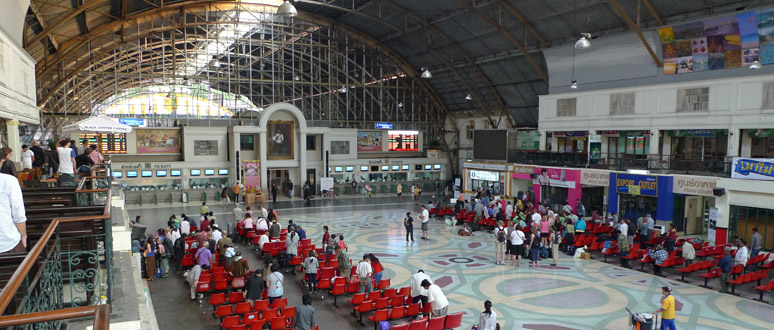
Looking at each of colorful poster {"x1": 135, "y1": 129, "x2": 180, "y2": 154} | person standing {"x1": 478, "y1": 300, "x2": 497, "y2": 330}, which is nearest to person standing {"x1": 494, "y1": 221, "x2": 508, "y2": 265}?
person standing {"x1": 478, "y1": 300, "x2": 497, "y2": 330}

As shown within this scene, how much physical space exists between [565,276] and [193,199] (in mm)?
28378

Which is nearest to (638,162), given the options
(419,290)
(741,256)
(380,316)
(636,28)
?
(636,28)

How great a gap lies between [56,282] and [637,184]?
25441 mm

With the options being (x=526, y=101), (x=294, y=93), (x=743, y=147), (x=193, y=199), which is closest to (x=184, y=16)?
(x=294, y=93)

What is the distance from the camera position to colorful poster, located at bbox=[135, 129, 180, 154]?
34781mm

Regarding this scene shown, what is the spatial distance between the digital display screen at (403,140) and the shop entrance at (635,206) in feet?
74.2

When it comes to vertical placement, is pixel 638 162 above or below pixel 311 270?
above

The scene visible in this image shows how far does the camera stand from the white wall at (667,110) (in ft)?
72.1

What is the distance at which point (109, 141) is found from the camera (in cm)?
3341

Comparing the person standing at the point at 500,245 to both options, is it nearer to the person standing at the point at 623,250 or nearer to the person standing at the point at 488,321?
the person standing at the point at 623,250

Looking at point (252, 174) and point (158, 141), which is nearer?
point (158, 141)

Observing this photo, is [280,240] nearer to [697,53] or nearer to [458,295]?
[458,295]

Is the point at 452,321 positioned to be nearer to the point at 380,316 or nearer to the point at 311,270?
the point at 380,316

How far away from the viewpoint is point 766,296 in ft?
47.8
